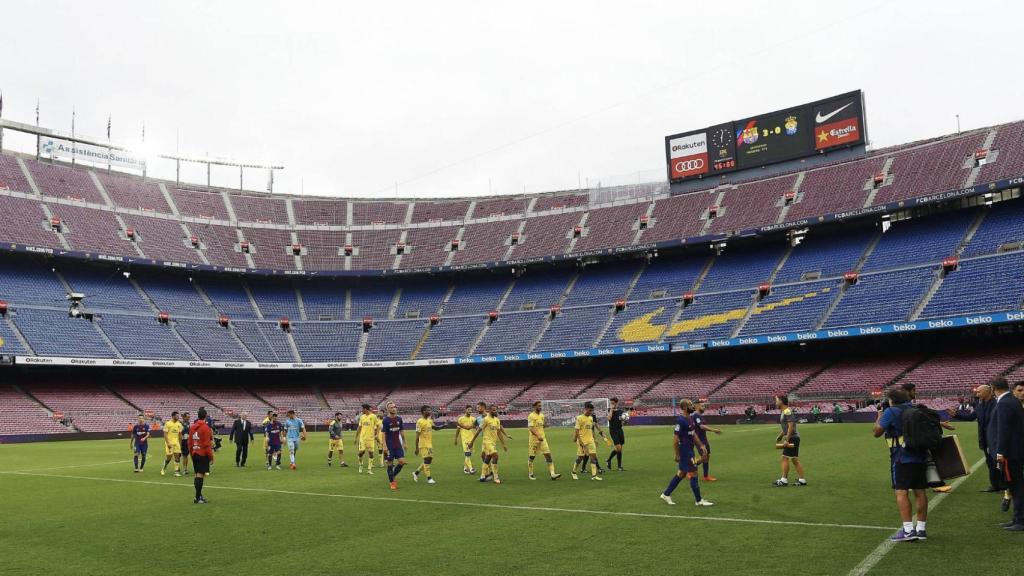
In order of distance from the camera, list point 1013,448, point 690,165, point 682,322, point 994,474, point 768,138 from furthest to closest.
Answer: point 690,165 → point 768,138 → point 682,322 → point 994,474 → point 1013,448

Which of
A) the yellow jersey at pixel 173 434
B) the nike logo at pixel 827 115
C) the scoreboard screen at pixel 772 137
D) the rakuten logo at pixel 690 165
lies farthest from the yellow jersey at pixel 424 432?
the rakuten logo at pixel 690 165

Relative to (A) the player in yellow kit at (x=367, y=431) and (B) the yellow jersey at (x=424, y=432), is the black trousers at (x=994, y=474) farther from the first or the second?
(A) the player in yellow kit at (x=367, y=431)

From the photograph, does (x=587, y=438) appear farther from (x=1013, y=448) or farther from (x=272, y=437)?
(x=272, y=437)

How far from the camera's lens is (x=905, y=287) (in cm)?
5350

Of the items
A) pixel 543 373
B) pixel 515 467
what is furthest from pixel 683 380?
pixel 515 467

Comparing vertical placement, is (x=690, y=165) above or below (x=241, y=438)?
above

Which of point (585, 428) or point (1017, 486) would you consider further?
point (585, 428)

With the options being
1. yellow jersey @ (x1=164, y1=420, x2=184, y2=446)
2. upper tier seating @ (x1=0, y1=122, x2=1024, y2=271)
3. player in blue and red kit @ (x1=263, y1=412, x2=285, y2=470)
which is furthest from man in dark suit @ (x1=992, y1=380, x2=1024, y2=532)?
upper tier seating @ (x1=0, y1=122, x2=1024, y2=271)

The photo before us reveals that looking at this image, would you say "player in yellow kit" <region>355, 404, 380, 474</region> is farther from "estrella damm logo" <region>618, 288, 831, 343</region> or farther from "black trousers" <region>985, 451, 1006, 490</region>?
"estrella damm logo" <region>618, 288, 831, 343</region>

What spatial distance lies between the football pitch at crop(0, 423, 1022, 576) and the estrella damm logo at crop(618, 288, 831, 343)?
3624cm

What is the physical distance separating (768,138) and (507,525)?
210ft

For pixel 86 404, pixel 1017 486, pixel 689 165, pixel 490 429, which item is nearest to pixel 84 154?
pixel 86 404

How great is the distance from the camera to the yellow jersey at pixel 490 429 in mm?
20453

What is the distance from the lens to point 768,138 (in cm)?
7000
